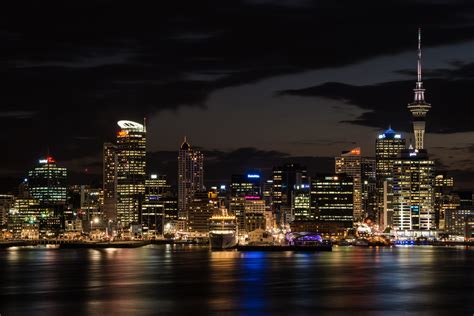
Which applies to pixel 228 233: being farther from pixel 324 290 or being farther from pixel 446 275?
pixel 324 290

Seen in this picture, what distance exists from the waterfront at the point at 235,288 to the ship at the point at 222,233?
6134 centimetres

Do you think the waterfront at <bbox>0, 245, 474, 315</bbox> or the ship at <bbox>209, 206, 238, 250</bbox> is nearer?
the waterfront at <bbox>0, 245, 474, 315</bbox>

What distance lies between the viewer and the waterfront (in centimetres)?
7406

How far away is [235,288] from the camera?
296 ft

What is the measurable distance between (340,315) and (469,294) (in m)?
20.4

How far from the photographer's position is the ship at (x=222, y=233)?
192500 mm

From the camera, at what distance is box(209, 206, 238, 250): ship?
19250cm

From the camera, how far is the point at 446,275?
10862 centimetres

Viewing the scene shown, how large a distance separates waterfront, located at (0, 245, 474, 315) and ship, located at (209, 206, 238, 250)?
61.3 metres

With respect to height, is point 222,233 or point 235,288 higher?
point 222,233

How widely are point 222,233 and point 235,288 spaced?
10252 centimetres

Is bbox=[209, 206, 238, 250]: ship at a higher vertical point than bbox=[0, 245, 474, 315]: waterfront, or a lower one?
higher

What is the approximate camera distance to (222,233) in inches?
7589

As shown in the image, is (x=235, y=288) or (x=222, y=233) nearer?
(x=235, y=288)
